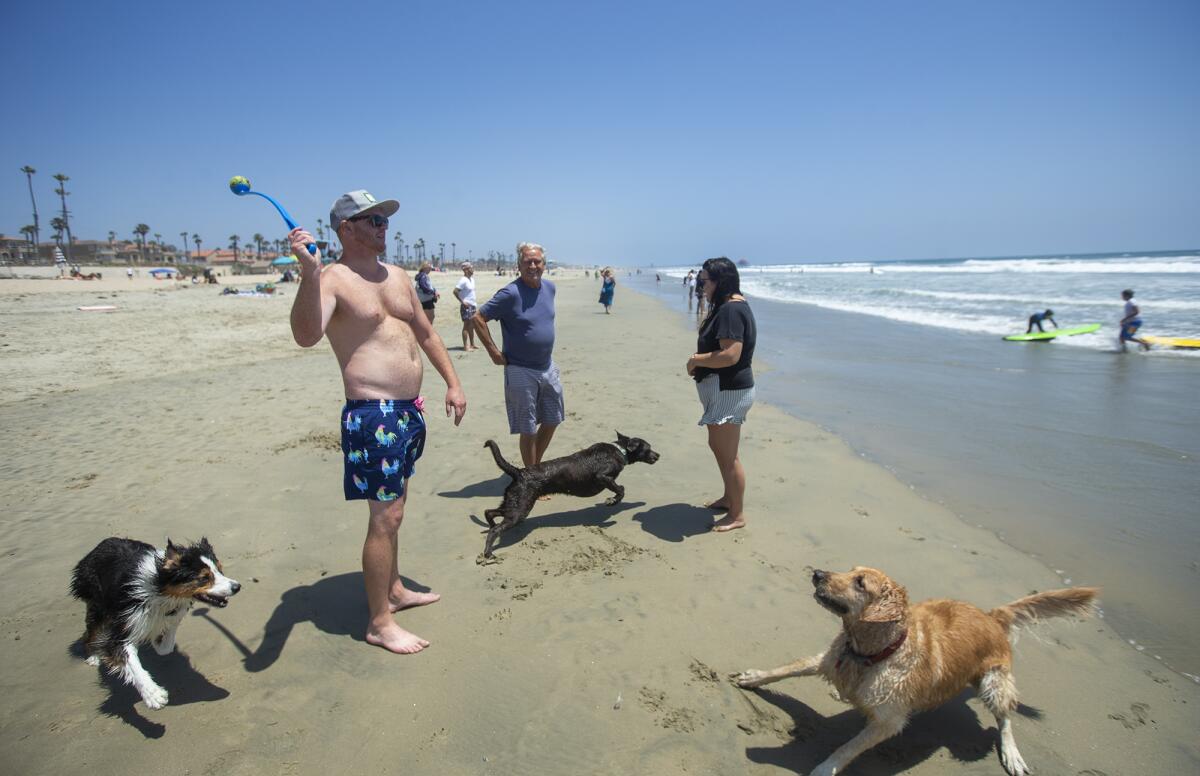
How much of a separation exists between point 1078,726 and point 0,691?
543cm

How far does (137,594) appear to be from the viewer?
272 cm

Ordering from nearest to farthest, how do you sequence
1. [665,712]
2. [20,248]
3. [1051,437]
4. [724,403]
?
1. [665,712]
2. [724,403]
3. [1051,437]
4. [20,248]

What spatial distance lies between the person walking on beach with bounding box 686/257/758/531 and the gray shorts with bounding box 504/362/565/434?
1.35 metres

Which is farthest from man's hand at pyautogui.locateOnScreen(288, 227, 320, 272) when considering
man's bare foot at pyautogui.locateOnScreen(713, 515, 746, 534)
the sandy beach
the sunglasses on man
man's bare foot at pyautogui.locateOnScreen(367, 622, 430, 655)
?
man's bare foot at pyautogui.locateOnScreen(713, 515, 746, 534)

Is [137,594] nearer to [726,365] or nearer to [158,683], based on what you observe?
[158,683]

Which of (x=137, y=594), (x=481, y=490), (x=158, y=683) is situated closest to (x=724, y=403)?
(x=481, y=490)

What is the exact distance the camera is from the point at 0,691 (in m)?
2.80

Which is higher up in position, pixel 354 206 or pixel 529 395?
pixel 354 206

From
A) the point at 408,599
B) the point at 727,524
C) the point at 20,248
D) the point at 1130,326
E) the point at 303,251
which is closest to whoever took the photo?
the point at 303,251

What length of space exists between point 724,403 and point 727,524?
106 centimetres

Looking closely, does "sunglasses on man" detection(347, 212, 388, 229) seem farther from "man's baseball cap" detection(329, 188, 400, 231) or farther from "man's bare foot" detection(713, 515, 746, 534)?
"man's bare foot" detection(713, 515, 746, 534)

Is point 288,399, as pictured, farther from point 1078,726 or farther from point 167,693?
point 1078,726

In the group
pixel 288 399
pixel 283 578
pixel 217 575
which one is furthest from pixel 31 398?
pixel 217 575

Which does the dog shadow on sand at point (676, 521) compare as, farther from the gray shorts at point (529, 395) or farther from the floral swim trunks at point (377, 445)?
the floral swim trunks at point (377, 445)
